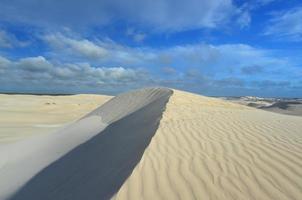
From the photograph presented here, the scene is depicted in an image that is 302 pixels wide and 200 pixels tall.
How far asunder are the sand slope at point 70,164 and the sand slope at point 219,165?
37 centimetres

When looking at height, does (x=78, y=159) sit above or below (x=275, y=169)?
below

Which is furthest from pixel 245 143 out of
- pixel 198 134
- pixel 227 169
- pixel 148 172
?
pixel 148 172

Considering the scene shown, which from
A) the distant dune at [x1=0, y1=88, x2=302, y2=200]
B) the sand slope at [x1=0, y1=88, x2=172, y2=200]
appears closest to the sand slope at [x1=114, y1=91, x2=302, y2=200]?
the distant dune at [x1=0, y1=88, x2=302, y2=200]

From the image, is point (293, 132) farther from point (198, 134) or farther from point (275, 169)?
point (275, 169)

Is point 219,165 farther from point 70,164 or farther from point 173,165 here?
point 70,164

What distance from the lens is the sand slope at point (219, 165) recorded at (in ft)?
14.4

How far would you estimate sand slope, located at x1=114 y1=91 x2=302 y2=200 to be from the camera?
4383mm

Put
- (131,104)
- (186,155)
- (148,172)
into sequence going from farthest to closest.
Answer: (131,104)
(186,155)
(148,172)

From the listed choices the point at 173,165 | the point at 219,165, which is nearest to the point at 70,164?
the point at 173,165

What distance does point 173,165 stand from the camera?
17.6 ft

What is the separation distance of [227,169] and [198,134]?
2.48 metres

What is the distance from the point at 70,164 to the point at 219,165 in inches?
161

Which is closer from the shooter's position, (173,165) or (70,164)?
(173,165)

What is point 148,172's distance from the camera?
16.5ft
